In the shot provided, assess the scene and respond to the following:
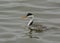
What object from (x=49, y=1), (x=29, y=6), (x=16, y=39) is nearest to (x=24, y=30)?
(x=16, y=39)

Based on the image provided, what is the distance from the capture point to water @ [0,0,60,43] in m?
9.41

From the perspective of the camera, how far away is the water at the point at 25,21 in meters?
9.41

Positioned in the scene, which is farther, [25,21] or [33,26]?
[25,21]

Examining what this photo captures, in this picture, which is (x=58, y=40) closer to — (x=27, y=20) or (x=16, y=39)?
(x=16, y=39)

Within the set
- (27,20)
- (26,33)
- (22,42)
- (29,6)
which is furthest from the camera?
(29,6)

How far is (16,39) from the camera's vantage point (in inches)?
366

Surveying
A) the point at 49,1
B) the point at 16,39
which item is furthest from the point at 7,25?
the point at 49,1

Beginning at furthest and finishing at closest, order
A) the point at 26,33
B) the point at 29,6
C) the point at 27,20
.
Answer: the point at 29,6
the point at 27,20
the point at 26,33

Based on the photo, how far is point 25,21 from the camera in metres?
11.0

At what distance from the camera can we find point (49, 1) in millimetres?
13602

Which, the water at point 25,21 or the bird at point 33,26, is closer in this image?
the water at point 25,21

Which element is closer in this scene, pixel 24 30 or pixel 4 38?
pixel 4 38

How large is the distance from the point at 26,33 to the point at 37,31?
42 cm

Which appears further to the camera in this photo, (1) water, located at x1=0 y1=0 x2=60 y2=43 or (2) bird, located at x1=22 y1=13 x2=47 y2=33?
(2) bird, located at x1=22 y1=13 x2=47 y2=33
